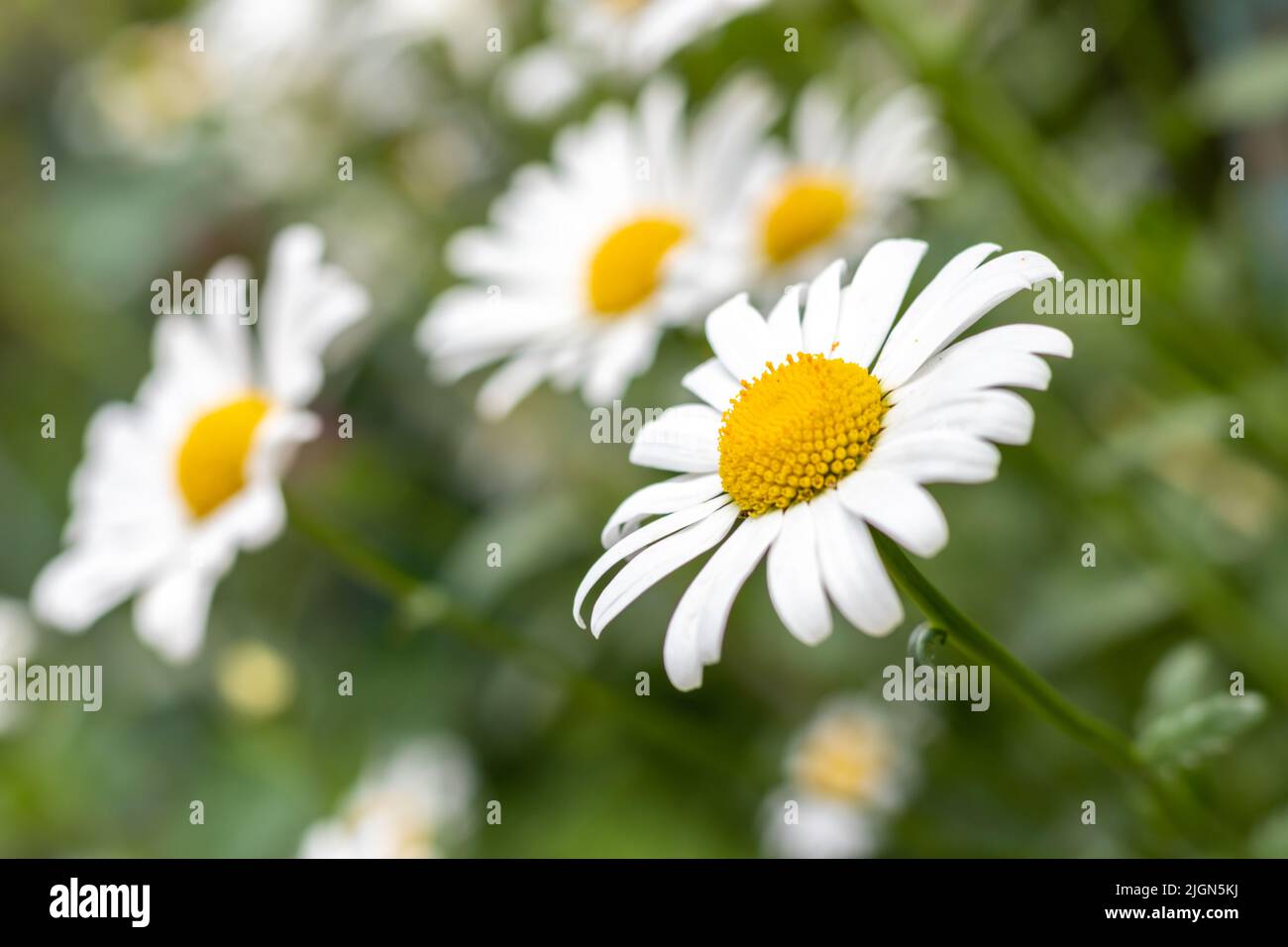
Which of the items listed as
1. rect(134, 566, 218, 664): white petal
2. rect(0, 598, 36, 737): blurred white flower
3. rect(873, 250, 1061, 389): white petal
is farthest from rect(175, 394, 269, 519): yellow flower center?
rect(0, 598, 36, 737): blurred white flower

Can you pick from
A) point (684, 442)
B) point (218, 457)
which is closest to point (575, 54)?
point (218, 457)

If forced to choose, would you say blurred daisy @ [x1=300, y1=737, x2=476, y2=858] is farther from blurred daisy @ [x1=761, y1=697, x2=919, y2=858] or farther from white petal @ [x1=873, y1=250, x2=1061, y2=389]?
white petal @ [x1=873, y1=250, x2=1061, y2=389]

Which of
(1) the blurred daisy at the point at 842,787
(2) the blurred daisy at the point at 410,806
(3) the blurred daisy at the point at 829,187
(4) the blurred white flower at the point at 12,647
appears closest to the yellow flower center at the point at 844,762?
(1) the blurred daisy at the point at 842,787

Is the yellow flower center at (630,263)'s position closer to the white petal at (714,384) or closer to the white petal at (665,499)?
the white petal at (714,384)

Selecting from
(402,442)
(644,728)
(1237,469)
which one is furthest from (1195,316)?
(402,442)

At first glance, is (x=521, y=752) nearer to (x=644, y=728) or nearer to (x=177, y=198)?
(x=644, y=728)

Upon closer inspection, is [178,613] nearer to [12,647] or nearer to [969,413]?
[969,413]
